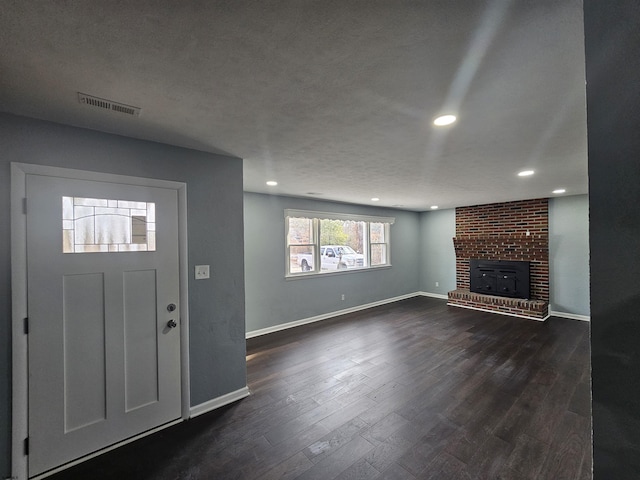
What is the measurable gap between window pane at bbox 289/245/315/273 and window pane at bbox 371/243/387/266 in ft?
6.05

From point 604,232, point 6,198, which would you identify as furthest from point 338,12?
point 6,198

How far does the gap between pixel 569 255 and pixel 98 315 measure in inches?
287

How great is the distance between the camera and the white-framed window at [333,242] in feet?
17.4

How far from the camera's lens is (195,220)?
2.55m

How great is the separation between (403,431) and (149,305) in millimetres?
2334

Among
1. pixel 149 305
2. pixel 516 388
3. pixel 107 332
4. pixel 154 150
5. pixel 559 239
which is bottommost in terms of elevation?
pixel 516 388

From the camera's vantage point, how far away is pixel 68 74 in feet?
4.63

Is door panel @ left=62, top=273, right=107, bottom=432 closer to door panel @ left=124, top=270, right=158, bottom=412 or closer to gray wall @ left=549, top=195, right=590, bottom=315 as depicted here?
door panel @ left=124, top=270, right=158, bottom=412

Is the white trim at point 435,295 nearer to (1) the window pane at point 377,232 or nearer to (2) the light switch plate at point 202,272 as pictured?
(1) the window pane at point 377,232

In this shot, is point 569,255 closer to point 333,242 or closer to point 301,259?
point 333,242

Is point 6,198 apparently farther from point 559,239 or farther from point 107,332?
point 559,239

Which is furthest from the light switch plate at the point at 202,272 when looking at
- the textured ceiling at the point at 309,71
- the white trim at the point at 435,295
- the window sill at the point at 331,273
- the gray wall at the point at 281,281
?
the white trim at the point at 435,295

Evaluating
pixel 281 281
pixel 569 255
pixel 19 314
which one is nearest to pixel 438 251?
pixel 569 255

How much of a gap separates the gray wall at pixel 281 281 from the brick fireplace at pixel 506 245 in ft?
6.35
